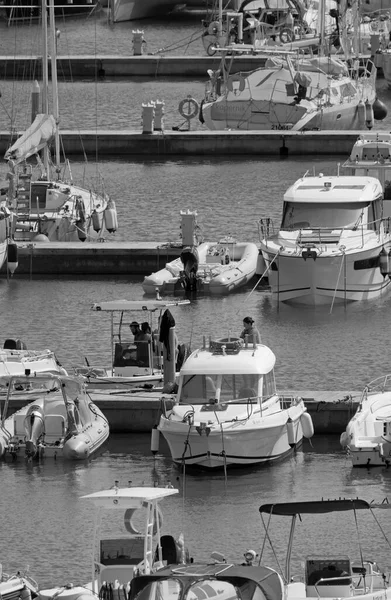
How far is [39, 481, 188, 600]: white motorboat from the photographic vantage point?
80.8 feet

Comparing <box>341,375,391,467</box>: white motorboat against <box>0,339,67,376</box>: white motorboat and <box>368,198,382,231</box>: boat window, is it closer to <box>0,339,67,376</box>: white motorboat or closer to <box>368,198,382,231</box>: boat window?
<box>0,339,67,376</box>: white motorboat

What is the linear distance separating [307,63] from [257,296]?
93.2 ft

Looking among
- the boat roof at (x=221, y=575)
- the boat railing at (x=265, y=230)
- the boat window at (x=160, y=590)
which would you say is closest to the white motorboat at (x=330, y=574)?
the boat roof at (x=221, y=575)

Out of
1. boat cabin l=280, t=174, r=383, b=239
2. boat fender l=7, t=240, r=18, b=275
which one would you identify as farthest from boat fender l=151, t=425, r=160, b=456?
boat fender l=7, t=240, r=18, b=275

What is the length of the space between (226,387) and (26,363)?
4.50 meters

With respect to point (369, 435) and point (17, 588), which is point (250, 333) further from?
point (17, 588)

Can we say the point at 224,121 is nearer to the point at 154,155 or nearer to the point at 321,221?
the point at 154,155

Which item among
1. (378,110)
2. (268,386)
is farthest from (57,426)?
(378,110)

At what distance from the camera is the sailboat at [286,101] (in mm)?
72375

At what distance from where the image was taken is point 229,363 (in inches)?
1331

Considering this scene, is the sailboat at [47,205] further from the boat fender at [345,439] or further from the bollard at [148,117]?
the boat fender at [345,439]

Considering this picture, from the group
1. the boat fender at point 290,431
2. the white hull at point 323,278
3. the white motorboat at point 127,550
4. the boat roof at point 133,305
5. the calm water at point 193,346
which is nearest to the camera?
the white motorboat at point 127,550

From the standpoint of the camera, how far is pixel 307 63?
75688 mm

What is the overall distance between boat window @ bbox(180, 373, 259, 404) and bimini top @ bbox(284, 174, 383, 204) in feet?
48.5
